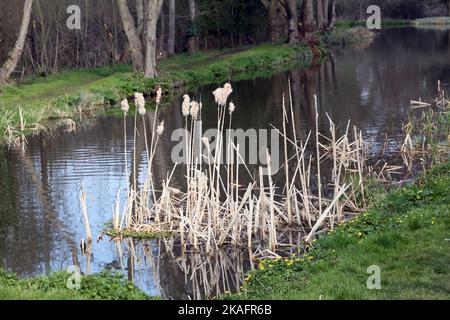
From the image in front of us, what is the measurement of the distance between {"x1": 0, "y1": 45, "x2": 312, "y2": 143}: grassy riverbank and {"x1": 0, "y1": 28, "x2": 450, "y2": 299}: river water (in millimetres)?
1270

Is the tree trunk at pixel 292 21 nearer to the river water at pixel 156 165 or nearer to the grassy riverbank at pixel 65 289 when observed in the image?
the river water at pixel 156 165

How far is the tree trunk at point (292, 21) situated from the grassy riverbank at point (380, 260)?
130ft

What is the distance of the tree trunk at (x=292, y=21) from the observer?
51081 millimetres

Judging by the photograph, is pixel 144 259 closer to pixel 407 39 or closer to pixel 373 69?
pixel 373 69

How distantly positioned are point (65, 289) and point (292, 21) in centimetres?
4382

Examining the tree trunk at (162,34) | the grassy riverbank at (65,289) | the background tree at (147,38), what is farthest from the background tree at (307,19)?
the grassy riverbank at (65,289)

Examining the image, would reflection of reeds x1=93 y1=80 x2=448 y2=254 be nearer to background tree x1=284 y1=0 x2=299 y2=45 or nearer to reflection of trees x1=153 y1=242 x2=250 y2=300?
reflection of trees x1=153 y1=242 x2=250 y2=300

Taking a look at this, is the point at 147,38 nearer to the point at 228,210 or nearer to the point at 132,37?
the point at 132,37

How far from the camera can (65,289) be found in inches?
349

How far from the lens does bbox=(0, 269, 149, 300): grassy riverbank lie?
822 cm

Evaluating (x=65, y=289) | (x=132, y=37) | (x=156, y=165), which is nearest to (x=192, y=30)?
(x=132, y=37)

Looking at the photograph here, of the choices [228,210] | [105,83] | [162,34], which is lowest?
[228,210]

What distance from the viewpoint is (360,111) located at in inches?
1016
